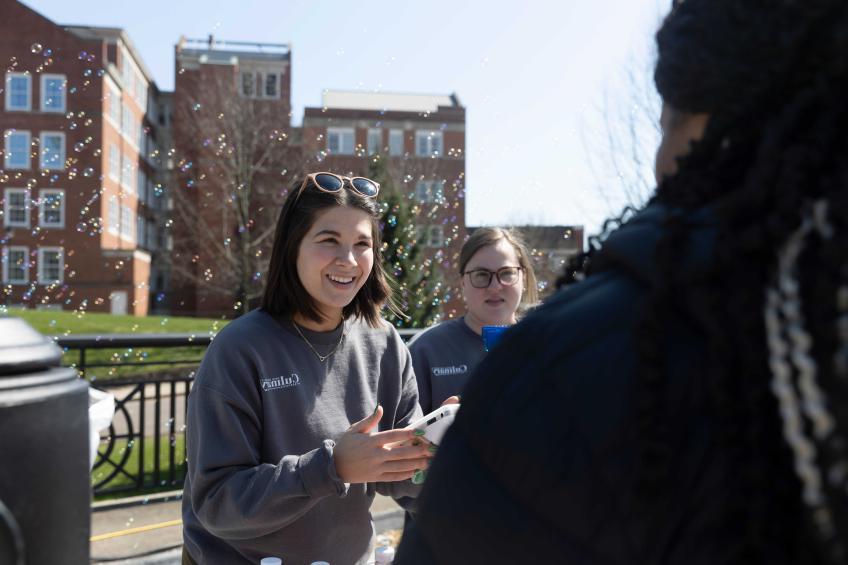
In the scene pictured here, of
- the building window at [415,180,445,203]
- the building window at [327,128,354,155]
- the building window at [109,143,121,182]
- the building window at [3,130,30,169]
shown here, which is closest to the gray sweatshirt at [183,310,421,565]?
the building window at [415,180,445,203]

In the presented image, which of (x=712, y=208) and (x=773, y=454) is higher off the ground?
(x=712, y=208)

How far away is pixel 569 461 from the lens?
67 centimetres

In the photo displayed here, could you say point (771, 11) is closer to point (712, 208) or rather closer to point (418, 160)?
point (712, 208)

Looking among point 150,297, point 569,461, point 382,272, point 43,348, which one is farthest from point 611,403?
point 150,297

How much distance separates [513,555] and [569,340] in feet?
0.78

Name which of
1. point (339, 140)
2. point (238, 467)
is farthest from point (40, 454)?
point (339, 140)

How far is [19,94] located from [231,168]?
1508 cm

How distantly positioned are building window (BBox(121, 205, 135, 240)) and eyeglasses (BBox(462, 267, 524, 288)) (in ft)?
114

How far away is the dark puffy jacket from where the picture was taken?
24.6 inches

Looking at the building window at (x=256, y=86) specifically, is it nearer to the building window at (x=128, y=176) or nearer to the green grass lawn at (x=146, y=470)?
the building window at (x=128, y=176)

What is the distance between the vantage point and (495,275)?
3.92 metres

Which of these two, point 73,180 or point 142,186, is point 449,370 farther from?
point 142,186

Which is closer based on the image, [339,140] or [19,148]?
[19,148]

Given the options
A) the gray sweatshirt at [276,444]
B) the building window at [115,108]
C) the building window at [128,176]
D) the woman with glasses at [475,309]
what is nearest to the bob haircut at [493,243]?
the woman with glasses at [475,309]
